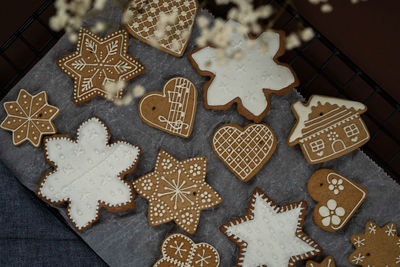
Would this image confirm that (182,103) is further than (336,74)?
No

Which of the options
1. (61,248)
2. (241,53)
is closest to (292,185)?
(241,53)

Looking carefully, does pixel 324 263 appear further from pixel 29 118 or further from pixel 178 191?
pixel 29 118

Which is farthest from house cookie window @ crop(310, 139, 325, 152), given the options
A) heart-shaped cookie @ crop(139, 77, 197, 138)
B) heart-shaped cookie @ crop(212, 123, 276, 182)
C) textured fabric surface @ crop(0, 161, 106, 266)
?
textured fabric surface @ crop(0, 161, 106, 266)

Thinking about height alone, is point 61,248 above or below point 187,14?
below

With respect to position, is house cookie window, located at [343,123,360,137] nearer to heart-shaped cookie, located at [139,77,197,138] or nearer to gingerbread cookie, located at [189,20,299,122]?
gingerbread cookie, located at [189,20,299,122]

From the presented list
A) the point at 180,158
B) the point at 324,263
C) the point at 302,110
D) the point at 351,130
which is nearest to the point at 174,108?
the point at 180,158

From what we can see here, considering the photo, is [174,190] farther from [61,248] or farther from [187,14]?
[187,14]

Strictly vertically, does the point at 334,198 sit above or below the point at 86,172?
above
